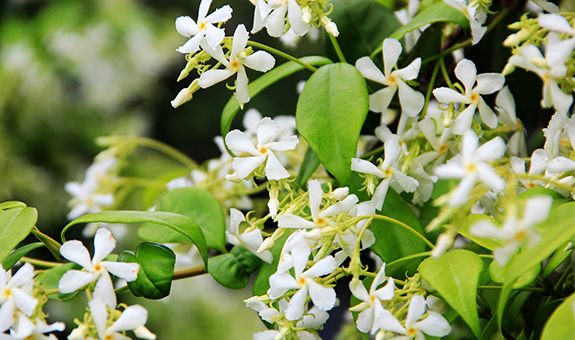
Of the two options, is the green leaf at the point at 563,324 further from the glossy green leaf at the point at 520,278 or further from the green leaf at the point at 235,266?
the green leaf at the point at 235,266

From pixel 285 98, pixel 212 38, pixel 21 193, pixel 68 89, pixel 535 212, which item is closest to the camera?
pixel 535 212

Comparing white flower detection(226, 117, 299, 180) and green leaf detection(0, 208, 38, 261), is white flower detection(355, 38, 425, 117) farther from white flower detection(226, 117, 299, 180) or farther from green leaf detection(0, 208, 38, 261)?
green leaf detection(0, 208, 38, 261)

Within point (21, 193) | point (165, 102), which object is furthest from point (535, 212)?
point (165, 102)

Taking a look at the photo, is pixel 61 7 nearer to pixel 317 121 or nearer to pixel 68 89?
pixel 68 89

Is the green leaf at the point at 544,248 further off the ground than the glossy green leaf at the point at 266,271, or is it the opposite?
the green leaf at the point at 544,248

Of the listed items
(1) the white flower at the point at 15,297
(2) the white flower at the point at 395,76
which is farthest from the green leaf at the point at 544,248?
(1) the white flower at the point at 15,297

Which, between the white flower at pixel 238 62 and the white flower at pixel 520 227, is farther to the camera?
the white flower at pixel 238 62

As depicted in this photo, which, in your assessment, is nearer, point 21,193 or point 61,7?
point 21,193

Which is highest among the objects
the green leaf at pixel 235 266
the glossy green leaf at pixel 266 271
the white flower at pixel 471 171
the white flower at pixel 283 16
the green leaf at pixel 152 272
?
the white flower at pixel 283 16
